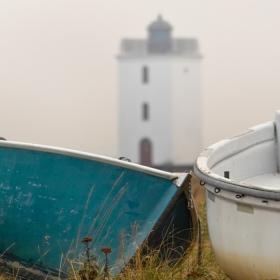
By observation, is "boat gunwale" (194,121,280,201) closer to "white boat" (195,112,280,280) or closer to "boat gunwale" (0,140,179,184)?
"white boat" (195,112,280,280)

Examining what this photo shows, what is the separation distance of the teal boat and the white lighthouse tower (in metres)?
39.0

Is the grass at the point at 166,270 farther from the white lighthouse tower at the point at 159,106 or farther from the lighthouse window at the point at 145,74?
the lighthouse window at the point at 145,74

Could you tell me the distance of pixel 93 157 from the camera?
190 inches

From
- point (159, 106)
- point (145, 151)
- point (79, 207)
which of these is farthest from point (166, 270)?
point (145, 151)

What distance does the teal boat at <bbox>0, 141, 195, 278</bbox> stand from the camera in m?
4.62

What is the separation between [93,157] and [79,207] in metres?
0.35

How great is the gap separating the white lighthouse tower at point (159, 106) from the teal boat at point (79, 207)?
39.0m

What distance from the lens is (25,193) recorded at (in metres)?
5.15

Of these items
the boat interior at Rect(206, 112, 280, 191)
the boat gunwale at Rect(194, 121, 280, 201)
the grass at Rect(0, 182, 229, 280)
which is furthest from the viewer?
the boat interior at Rect(206, 112, 280, 191)

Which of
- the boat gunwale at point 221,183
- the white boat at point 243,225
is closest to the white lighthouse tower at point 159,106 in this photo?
the boat gunwale at point 221,183

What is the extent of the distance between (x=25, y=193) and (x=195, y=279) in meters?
1.44

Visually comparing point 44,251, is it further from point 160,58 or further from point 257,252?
point 160,58

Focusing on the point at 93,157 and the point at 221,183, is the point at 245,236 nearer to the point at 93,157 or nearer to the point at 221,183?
the point at 221,183

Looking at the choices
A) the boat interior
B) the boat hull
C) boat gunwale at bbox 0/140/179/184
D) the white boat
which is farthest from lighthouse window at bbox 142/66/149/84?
the boat hull
